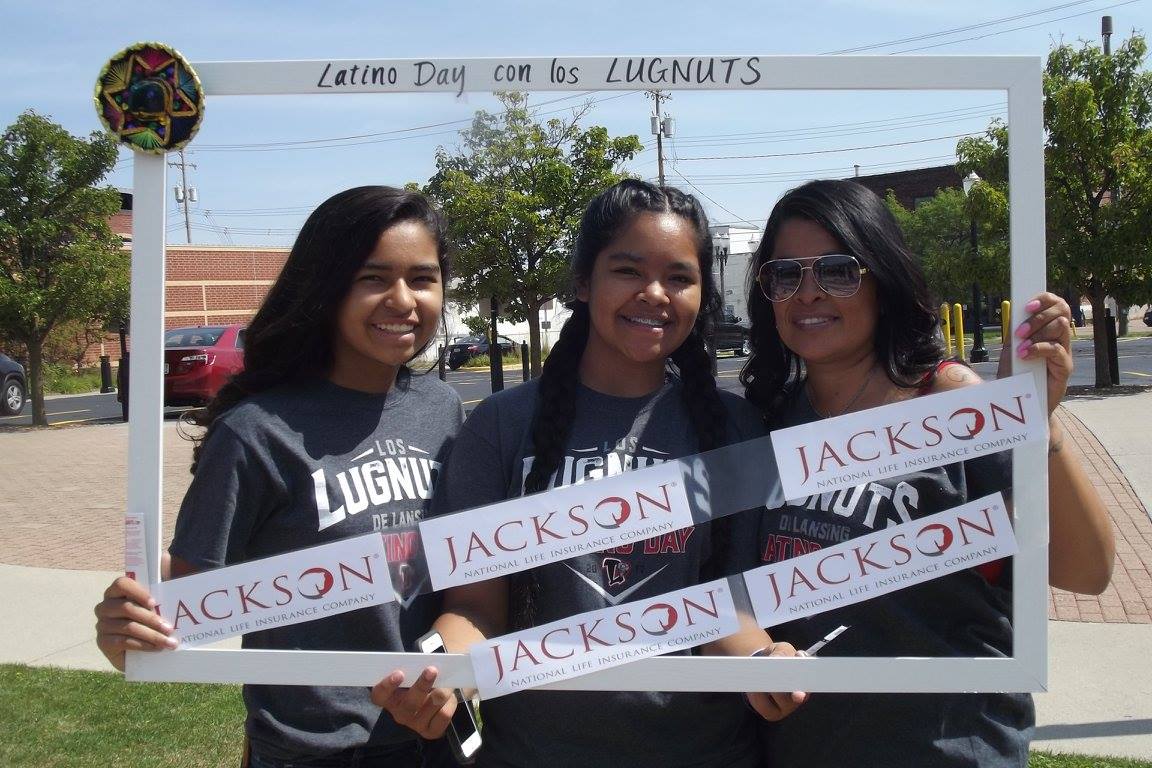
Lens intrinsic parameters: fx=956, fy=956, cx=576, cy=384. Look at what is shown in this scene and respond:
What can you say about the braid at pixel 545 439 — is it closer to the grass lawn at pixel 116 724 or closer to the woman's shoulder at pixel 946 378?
the woman's shoulder at pixel 946 378

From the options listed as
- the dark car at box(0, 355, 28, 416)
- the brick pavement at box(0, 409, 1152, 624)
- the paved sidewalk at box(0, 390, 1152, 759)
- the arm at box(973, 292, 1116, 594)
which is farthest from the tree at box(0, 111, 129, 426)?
the arm at box(973, 292, 1116, 594)

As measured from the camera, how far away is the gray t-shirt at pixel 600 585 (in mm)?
1851

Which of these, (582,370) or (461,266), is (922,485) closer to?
(582,370)

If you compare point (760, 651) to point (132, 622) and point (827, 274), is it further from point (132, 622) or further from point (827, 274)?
point (132, 622)

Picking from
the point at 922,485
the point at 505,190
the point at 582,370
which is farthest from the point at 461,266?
the point at 922,485

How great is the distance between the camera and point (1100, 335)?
13367 millimetres

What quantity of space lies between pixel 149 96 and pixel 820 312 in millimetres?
1389

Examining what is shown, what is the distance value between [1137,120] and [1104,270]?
219 cm

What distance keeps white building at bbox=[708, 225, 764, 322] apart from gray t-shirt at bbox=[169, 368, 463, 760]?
0.81 metres

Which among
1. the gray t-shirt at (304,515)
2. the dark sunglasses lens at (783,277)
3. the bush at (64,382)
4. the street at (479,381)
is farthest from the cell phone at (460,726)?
the bush at (64,382)

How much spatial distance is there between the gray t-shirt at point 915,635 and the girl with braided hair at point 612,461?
14 cm

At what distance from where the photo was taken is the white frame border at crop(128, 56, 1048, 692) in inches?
70.2

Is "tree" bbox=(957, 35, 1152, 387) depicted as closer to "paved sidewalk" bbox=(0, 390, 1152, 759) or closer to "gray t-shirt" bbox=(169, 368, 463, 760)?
"paved sidewalk" bbox=(0, 390, 1152, 759)

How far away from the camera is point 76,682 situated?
4.55 m
